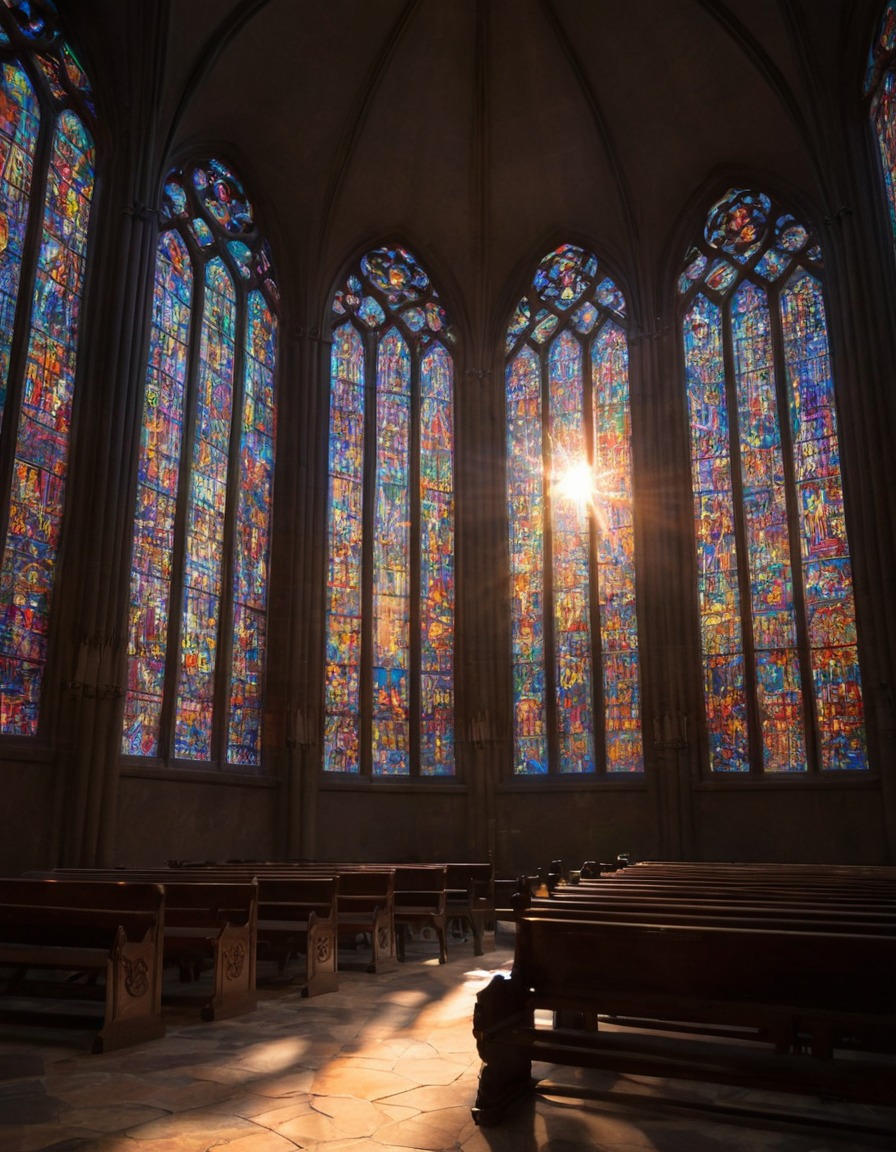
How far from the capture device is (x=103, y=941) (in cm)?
658

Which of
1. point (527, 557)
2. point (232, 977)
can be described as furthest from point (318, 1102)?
point (527, 557)

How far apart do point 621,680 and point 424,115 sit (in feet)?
40.9

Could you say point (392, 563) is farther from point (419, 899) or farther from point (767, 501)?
point (419, 899)

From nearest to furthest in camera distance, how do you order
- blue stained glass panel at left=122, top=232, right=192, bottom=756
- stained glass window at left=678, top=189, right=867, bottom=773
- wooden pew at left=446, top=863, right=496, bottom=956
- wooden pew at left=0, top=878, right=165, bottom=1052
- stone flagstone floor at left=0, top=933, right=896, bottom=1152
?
stone flagstone floor at left=0, top=933, right=896, bottom=1152
wooden pew at left=0, top=878, right=165, bottom=1052
wooden pew at left=446, top=863, right=496, bottom=956
blue stained glass panel at left=122, top=232, right=192, bottom=756
stained glass window at left=678, top=189, right=867, bottom=773

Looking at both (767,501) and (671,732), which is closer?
(671,732)

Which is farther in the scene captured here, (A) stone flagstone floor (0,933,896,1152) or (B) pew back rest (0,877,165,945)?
(B) pew back rest (0,877,165,945)

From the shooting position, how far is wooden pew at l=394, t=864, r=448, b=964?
10250 mm

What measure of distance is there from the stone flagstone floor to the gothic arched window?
50.0 feet

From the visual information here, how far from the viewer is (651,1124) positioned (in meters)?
4.24

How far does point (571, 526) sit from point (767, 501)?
12.9 feet

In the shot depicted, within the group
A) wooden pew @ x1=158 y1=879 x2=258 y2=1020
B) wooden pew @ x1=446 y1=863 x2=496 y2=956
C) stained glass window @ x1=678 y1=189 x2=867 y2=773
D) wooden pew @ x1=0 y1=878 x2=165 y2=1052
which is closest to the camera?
wooden pew @ x1=0 y1=878 x2=165 y2=1052

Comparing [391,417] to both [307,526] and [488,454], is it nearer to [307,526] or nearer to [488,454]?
[488,454]

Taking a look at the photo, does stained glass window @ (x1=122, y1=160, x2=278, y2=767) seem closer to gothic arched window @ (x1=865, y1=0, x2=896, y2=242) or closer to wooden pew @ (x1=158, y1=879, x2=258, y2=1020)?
wooden pew @ (x1=158, y1=879, x2=258, y2=1020)

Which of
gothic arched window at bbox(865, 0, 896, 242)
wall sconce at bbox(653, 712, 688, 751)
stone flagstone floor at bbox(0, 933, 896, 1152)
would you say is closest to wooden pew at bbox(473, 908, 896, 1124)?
stone flagstone floor at bbox(0, 933, 896, 1152)
